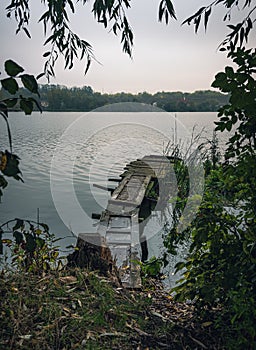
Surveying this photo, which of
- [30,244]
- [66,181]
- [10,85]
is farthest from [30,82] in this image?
[66,181]

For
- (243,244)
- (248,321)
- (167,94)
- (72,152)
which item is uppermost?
(167,94)

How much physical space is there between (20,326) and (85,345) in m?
0.41

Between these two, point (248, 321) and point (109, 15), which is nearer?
point (248, 321)

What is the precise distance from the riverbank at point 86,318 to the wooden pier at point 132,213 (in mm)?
594

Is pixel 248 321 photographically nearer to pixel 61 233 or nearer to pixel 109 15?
pixel 109 15

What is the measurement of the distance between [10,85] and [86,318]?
5.31 ft

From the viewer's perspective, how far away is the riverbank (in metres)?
2.25

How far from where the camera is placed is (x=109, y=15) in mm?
2590

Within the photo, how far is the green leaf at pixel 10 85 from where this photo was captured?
1.41 m

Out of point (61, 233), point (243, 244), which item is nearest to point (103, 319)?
point (243, 244)

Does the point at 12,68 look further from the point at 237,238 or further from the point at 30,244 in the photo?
the point at 237,238

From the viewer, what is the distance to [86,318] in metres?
2.46

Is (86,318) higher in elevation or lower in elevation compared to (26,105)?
lower

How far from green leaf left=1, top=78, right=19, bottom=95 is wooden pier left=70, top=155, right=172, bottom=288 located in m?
2.31
